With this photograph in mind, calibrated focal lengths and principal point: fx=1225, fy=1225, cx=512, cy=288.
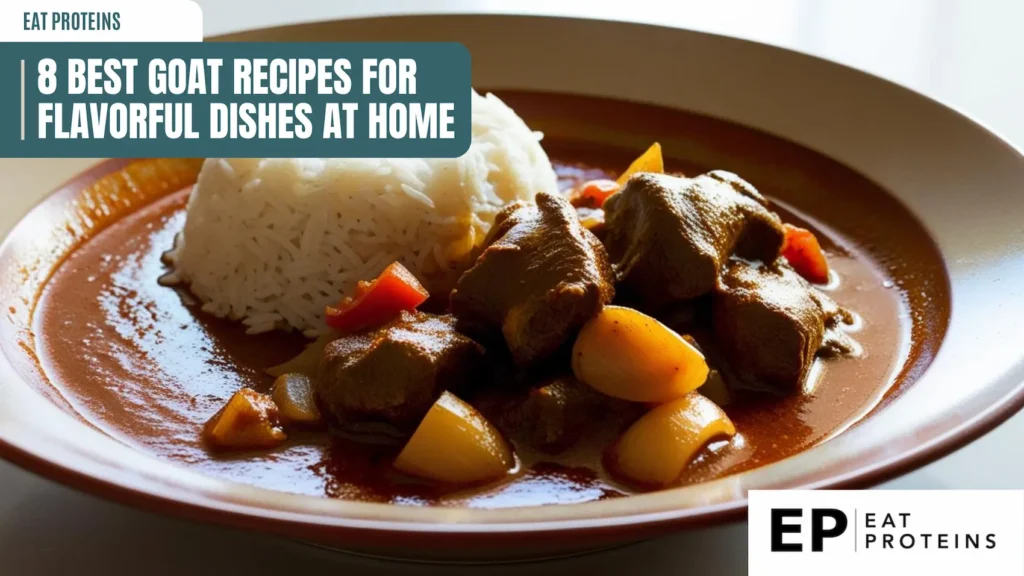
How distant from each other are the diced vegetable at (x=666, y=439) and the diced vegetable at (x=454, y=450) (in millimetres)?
271

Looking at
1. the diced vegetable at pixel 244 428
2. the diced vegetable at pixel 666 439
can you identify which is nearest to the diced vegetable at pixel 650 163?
the diced vegetable at pixel 666 439

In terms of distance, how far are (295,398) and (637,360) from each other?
883 mm

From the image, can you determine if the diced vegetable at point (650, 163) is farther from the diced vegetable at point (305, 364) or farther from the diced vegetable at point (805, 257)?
the diced vegetable at point (305, 364)

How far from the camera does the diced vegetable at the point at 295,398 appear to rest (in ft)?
9.99

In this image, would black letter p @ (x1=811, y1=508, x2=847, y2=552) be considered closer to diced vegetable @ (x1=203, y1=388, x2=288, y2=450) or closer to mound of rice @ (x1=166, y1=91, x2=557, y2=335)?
diced vegetable @ (x1=203, y1=388, x2=288, y2=450)

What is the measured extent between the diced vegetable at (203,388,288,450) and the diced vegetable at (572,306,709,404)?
Answer: 0.76 metres

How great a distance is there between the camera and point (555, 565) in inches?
105

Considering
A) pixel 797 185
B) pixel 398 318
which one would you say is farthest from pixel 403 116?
pixel 797 185

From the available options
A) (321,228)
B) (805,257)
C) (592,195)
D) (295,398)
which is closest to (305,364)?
(295,398)

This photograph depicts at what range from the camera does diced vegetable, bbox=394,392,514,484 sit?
276 centimetres

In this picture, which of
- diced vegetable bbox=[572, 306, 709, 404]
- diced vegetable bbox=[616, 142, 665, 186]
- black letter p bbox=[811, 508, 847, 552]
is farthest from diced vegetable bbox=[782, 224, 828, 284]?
black letter p bbox=[811, 508, 847, 552]

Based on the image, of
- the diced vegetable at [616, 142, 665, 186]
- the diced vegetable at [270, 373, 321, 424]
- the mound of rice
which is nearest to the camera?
the diced vegetable at [270, 373, 321, 424]

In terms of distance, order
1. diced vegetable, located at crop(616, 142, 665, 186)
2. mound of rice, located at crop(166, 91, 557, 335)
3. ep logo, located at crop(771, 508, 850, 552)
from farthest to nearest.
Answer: diced vegetable, located at crop(616, 142, 665, 186) < mound of rice, located at crop(166, 91, 557, 335) < ep logo, located at crop(771, 508, 850, 552)

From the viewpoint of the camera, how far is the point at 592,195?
4.34m
